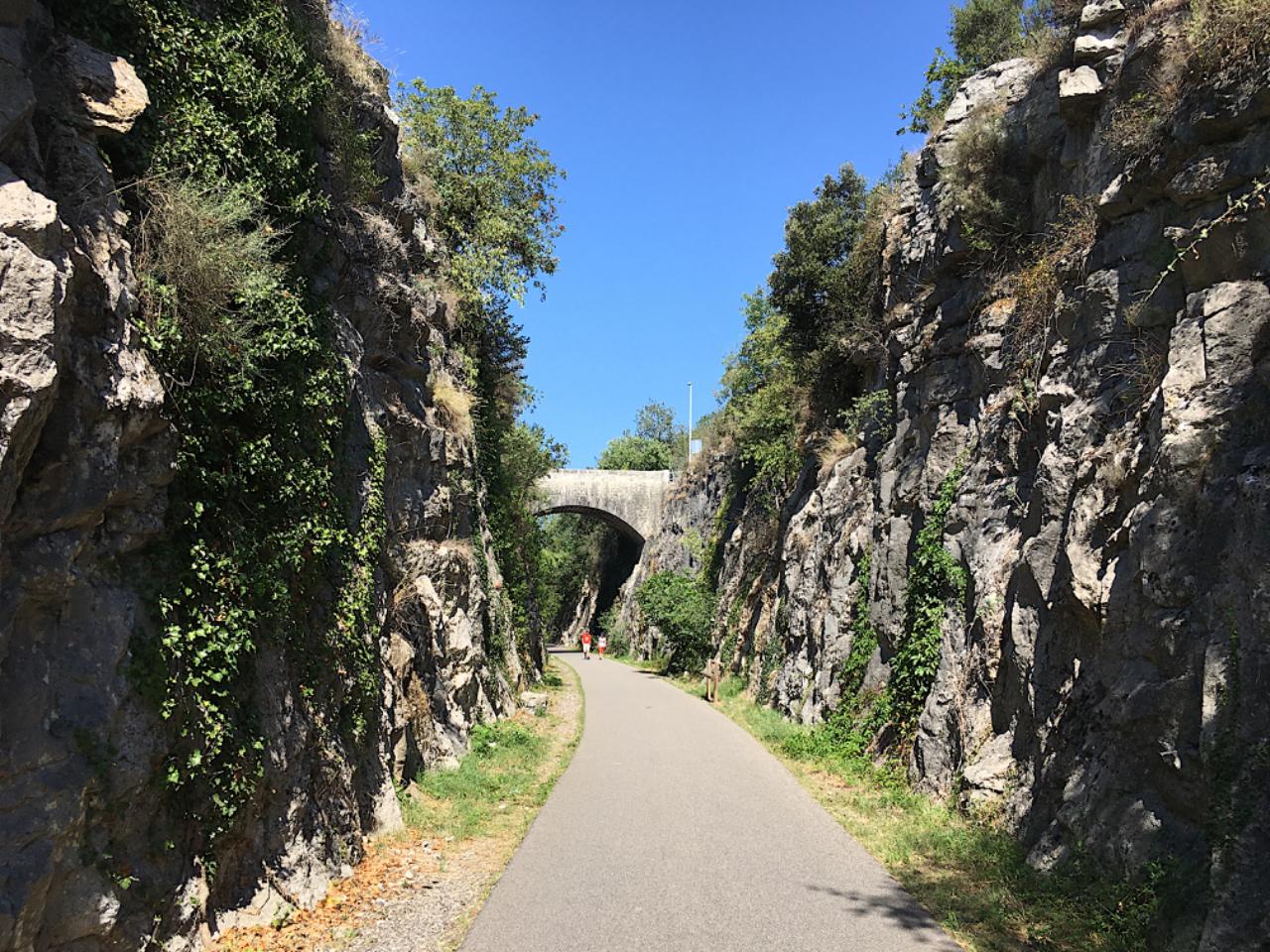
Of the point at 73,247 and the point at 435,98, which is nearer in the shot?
the point at 73,247

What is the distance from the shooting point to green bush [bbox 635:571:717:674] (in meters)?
25.0

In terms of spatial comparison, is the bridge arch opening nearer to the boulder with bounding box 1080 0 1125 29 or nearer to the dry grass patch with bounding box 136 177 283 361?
the boulder with bounding box 1080 0 1125 29

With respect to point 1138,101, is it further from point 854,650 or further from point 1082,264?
point 854,650

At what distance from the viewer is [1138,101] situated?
7.74 m

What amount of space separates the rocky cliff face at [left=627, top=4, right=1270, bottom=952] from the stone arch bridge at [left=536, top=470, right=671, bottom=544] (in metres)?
28.7

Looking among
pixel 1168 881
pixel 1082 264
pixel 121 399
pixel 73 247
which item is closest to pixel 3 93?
pixel 73 247

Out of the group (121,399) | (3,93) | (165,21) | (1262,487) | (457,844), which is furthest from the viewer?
(457,844)

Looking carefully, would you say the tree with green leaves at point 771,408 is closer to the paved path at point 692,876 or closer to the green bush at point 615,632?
the paved path at point 692,876

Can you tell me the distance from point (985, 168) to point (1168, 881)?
9.23 meters

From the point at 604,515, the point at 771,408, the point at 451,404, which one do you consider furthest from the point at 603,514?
the point at 451,404

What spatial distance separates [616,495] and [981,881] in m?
35.5

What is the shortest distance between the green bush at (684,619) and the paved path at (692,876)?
1373cm

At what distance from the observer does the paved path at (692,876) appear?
5352 millimetres

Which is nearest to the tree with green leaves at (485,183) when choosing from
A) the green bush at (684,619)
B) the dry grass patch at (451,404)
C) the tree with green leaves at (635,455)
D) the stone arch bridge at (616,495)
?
the dry grass patch at (451,404)
